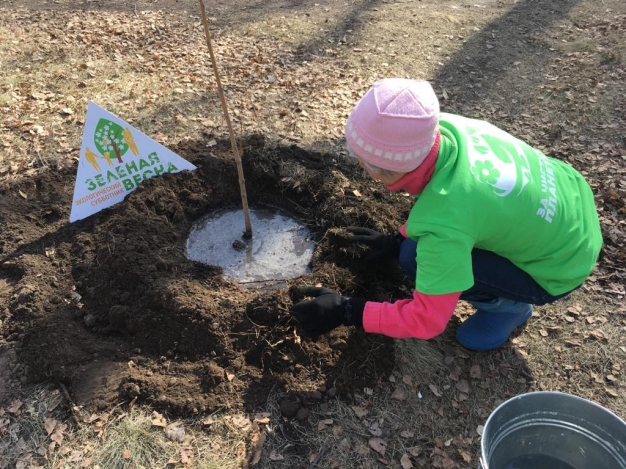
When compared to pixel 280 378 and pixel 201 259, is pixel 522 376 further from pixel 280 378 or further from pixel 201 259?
pixel 201 259

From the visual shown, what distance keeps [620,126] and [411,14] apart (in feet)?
11.6

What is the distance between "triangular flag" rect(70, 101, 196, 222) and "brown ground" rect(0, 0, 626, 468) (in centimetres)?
13

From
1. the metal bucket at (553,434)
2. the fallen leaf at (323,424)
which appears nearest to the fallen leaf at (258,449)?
the fallen leaf at (323,424)

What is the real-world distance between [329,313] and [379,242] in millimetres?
828

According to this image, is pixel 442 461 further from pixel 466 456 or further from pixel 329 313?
pixel 329 313

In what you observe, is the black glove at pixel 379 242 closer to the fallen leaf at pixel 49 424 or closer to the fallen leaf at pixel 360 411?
the fallen leaf at pixel 360 411

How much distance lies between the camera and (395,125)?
6.49 ft

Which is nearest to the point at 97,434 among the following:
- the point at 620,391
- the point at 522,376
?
the point at 522,376

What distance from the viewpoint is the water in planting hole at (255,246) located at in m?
3.39

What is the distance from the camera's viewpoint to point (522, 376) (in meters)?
2.98

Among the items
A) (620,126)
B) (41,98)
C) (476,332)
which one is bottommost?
(620,126)

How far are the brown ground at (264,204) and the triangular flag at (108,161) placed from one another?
13 cm

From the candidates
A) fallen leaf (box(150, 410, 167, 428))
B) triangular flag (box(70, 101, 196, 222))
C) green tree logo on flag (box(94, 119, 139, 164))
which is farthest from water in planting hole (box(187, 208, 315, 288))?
fallen leaf (box(150, 410, 167, 428))

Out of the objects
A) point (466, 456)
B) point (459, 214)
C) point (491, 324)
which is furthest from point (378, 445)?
point (459, 214)
